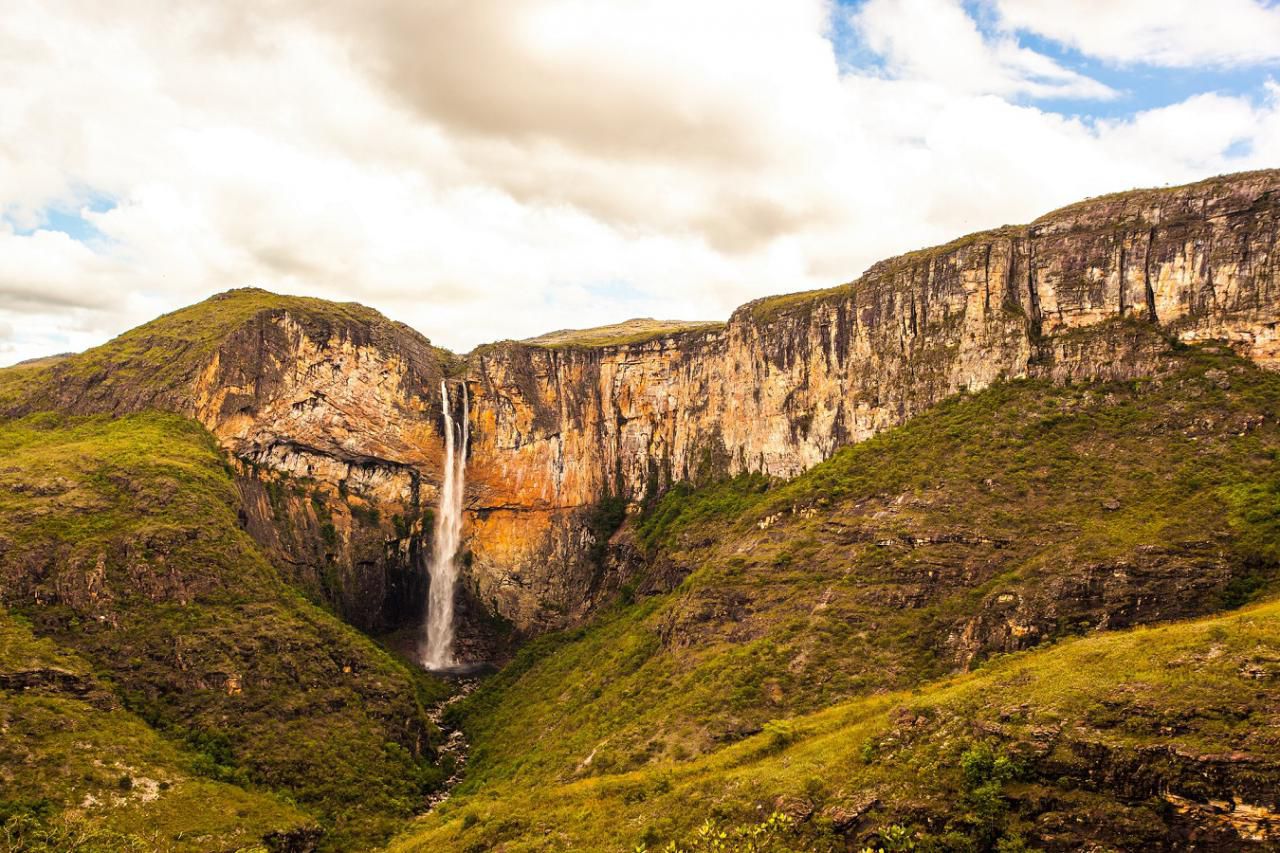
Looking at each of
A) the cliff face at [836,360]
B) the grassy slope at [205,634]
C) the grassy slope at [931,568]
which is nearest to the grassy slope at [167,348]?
the grassy slope at [205,634]

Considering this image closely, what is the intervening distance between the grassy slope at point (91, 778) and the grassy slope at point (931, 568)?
14.4 meters

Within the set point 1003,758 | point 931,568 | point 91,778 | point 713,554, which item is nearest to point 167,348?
point 91,778

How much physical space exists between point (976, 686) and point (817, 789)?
31.9ft

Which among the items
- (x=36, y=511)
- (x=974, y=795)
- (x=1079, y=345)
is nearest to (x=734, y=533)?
(x=1079, y=345)

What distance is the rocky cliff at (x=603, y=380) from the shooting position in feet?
199

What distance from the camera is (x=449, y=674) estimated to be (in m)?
90.0

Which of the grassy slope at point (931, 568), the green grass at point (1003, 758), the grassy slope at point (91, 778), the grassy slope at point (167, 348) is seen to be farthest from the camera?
the grassy slope at point (167, 348)

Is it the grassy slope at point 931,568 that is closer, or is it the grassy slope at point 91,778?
the grassy slope at point 91,778

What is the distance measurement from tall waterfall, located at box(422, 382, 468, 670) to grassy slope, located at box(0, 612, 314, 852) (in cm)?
4345

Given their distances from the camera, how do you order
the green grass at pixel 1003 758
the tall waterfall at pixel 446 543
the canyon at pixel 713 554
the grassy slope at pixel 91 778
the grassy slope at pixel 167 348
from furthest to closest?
the tall waterfall at pixel 446 543 → the grassy slope at pixel 167 348 → the grassy slope at pixel 91 778 → the canyon at pixel 713 554 → the green grass at pixel 1003 758

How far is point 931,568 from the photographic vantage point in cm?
5141

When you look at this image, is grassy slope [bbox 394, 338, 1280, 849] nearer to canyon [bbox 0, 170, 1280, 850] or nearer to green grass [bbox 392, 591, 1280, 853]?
canyon [bbox 0, 170, 1280, 850]

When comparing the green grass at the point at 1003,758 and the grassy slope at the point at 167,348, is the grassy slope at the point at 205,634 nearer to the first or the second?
the grassy slope at the point at 167,348

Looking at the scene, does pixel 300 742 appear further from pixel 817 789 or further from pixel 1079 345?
pixel 1079 345
